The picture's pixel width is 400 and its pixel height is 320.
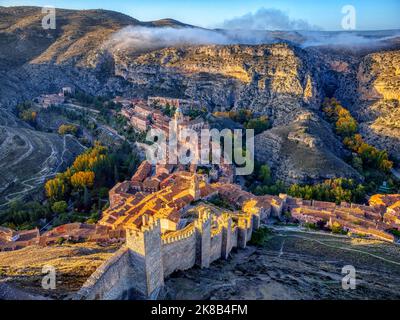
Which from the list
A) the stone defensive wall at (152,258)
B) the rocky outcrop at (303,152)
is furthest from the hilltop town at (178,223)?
the rocky outcrop at (303,152)

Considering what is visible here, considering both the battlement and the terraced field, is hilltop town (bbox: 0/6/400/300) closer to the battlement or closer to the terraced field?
the battlement

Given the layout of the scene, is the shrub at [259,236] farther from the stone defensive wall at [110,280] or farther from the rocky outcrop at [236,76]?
the rocky outcrop at [236,76]

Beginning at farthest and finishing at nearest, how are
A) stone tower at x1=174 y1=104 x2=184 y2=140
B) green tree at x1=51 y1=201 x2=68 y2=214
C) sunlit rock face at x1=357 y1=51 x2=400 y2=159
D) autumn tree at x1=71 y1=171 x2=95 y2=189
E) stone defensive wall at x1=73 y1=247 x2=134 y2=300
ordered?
sunlit rock face at x1=357 y1=51 x2=400 y2=159
stone tower at x1=174 y1=104 x2=184 y2=140
autumn tree at x1=71 y1=171 x2=95 y2=189
green tree at x1=51 y1=201 x2=68 y2=214
stone defensive wall at x1=73 y1=247 x2=134 y2=300

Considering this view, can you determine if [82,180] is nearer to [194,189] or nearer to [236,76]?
[194,189]

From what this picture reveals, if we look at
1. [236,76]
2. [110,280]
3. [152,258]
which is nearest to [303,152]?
[236,76]

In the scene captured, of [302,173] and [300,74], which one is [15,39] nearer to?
[300,74]

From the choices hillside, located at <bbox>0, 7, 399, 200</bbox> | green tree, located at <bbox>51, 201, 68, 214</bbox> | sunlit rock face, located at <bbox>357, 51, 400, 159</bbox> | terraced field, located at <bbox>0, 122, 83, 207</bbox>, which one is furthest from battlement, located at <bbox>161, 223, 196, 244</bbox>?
sunlit rock face, located at <bbox>357, 51, 400, 159</bbox>
